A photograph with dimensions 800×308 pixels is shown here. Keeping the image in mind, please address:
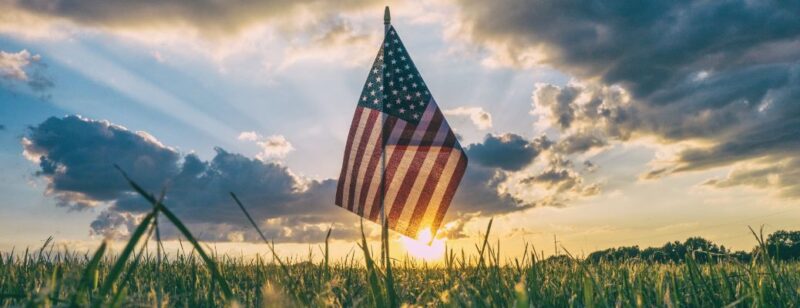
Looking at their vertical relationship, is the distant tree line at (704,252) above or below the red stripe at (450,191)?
below

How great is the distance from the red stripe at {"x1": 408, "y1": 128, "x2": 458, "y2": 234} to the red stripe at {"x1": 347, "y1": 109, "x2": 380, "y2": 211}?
1214mm

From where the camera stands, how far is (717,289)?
3.41 metres

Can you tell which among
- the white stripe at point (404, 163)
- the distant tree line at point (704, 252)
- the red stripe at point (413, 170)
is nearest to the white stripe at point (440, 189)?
the red stripe at point (413, 170)

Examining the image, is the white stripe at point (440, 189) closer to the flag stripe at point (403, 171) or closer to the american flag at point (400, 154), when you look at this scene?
the american flag at point (400, 154)

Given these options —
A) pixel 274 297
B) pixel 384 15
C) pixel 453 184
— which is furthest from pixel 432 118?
pixel 274 297

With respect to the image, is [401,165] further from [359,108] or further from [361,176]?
[359,108]

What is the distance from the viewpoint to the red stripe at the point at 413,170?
453 inches

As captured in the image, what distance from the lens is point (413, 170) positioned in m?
11.7

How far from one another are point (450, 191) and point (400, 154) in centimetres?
118

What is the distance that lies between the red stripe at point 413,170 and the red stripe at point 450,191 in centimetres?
51

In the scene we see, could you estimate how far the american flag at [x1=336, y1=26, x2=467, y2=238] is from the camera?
1153 cm

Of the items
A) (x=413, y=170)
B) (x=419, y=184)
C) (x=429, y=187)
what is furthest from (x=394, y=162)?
(x=429, y=187)

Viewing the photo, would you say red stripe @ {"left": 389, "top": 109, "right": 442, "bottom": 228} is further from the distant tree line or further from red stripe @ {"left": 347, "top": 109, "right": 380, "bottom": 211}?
the distant tree line

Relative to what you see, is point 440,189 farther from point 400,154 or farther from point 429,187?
point 400,154
